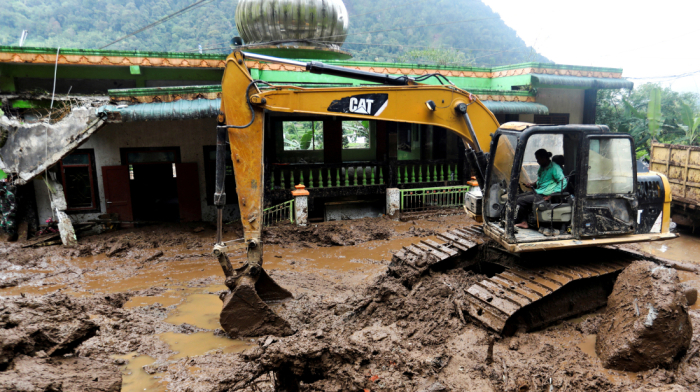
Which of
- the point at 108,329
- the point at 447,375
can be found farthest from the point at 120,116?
the point at 447,375

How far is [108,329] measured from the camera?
4945mm

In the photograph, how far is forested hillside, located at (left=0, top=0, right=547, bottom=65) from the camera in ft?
125

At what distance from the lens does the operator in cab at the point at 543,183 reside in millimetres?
5289

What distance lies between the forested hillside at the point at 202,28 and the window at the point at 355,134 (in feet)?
67.5

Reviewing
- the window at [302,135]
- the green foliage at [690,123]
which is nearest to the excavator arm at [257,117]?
the window at [302,135]

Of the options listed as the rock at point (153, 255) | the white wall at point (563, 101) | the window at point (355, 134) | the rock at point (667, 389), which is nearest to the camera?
the rock at point (667, 389)

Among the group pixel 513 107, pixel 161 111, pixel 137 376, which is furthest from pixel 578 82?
pixel 137 376

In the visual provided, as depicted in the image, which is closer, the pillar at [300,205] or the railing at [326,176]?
the pillar at [300,205]

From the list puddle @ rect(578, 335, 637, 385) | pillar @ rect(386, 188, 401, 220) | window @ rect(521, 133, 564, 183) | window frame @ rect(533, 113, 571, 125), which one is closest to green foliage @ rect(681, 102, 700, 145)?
window frame @ rect(533, 113, 571, 125)

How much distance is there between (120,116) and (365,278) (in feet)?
20.5

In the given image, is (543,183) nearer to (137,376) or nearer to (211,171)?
(137,376)

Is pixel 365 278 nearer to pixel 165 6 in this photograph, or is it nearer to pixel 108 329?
pixel 108 329

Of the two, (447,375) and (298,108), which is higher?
(298,108)

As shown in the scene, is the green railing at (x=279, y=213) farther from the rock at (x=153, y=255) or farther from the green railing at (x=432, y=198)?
the green railing at (x=432, y=198)
